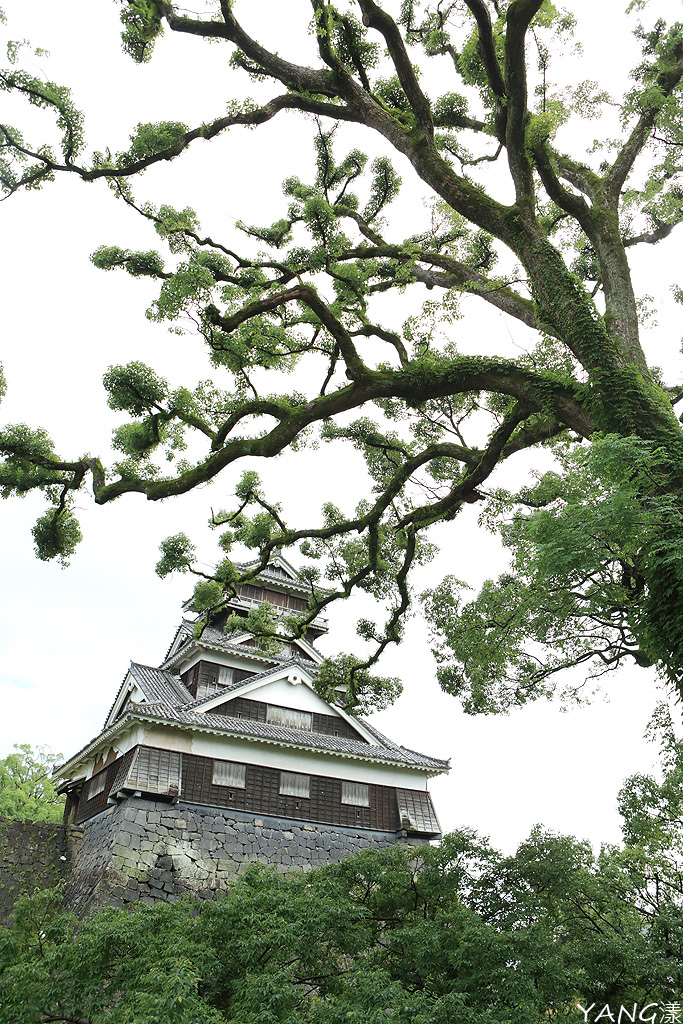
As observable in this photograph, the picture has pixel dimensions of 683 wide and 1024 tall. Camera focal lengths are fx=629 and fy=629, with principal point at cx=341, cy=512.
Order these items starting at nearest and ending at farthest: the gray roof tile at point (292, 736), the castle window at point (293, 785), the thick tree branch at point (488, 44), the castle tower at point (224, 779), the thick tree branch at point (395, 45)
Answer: the thick tree branch at point (488, 44) → the thick tree branch at point (395, 45) → the castle tower at point (224, 779) → the gray roof tile at point (292, 736) → the castle window at point (293, 785)

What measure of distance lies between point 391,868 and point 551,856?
90.4 inches

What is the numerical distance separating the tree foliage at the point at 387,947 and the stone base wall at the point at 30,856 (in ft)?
21.9

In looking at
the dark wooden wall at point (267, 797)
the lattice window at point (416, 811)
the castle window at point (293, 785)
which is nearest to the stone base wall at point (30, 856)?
the dark wooden wall at point (267, 797)

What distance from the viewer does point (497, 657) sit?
32.2 feet

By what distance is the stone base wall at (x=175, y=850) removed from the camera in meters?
13.8

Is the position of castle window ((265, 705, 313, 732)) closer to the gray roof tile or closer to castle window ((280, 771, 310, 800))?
the gray roof tile

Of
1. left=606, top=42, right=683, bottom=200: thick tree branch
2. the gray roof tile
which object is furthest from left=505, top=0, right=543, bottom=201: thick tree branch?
the gray roof tile

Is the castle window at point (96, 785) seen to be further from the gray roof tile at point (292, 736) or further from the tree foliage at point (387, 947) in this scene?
the tree foliage at point (387, 947)

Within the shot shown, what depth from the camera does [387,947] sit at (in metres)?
7.98

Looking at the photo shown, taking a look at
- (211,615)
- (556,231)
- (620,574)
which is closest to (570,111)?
(556,231)

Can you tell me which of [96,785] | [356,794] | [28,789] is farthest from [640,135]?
[28,789]

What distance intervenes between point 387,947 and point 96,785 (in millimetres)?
11742

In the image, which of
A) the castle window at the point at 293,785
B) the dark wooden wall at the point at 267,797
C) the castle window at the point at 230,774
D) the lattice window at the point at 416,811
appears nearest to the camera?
the dark wooden wall at the point at 267,797

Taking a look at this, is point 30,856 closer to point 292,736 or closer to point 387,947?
point 292,736
